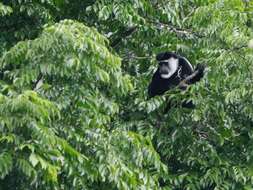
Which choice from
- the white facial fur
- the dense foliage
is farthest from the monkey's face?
the dense foliage

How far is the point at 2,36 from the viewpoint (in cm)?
597

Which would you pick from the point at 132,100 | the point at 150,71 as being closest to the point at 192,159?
the point at 132,100

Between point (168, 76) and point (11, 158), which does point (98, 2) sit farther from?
point (11, 158)

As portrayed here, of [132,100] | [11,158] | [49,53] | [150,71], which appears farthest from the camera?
[150,71]

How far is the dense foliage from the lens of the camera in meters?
4.03

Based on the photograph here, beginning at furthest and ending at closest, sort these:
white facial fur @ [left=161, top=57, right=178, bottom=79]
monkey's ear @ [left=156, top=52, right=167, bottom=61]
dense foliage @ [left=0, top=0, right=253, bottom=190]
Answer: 1. monkey's ear @ [left=156, top=52, right=167, bottom=61]
2. white facial fur @ [left=161, top=57, right=178, bottom=79]
3. dense foliage @ [left=0, top=0, right=253, bottom=190]

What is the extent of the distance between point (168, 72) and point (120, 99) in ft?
1.87

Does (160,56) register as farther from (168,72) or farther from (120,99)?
(120,99)

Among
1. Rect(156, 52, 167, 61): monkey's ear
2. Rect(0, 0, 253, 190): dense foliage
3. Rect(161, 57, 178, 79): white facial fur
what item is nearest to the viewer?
Rect(0, 0, 253, 190): dense foliage

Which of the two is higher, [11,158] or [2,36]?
[11,158]

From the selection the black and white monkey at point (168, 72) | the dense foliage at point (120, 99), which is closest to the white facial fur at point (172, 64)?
the black and white monkey at point (168, 72)

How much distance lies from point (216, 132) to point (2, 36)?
1880 mm

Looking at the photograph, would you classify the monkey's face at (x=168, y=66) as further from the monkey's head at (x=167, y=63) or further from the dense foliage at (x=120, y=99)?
the dense foliage at (x=120, y=99)

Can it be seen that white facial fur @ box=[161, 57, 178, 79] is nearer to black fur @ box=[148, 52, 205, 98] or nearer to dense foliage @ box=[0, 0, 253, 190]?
black fur @ box=[148, 52, 205, 98]
